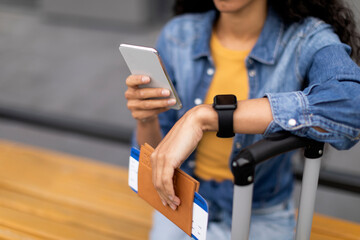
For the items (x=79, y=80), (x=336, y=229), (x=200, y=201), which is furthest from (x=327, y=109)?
(x=79, y=80)

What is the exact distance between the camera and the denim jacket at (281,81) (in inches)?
34.6

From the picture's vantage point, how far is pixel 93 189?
1.81 meters

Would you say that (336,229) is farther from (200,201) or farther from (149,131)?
(200,201)

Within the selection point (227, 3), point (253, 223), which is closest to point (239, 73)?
point (227, 3)

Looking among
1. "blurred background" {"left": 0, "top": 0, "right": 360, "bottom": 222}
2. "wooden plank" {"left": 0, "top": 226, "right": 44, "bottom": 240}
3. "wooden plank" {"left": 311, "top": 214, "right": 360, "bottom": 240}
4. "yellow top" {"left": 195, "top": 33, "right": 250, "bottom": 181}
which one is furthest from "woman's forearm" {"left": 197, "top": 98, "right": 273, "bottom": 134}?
"wooden plank" {"left": 0, "top": 226, "right": 44, "bottom": 240}

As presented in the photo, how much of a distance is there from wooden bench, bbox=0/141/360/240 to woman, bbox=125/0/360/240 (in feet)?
0.95

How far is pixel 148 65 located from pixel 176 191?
29cm

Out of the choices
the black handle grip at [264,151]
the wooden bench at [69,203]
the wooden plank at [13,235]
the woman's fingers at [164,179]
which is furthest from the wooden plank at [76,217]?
the black handle grip at [264,151]

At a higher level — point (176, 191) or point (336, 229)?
point (176, 191)

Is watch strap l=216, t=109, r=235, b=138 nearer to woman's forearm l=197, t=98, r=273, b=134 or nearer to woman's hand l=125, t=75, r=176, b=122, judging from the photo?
woman's forearm l=197, t=98, r=273, b=134

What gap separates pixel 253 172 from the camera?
2.76 feet

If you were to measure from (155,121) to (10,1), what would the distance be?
208 inches

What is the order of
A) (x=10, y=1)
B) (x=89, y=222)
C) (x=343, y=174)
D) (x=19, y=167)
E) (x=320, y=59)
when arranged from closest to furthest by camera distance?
(x=320, y=59) < (x=89, y=222) < (x=343, y=174) < (x=19, y=167) < (x=10, y=1)

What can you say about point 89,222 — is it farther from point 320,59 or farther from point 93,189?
point 320,59
